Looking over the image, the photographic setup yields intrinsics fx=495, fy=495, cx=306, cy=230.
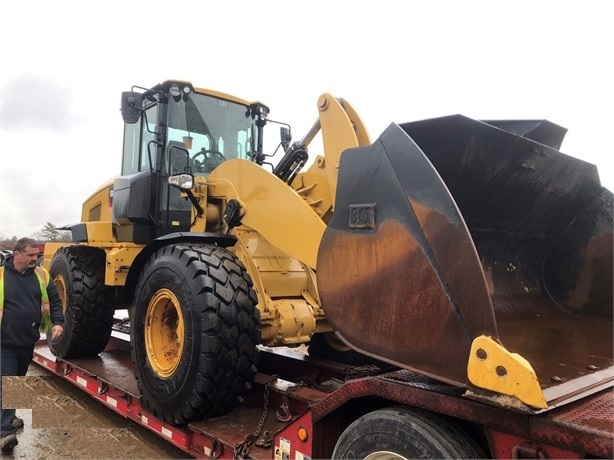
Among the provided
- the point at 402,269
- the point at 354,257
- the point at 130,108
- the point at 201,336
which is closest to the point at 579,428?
the point at 402,269

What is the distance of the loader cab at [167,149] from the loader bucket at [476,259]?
2964 mm

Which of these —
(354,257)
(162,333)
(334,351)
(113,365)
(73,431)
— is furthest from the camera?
(113,365)

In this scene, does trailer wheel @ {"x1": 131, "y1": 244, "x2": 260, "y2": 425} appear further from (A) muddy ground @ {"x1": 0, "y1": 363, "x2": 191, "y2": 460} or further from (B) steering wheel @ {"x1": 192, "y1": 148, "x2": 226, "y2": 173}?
(B) steering wheel @ {"x1": 192, "y1": 148, "x2": 226, "y2": 173}

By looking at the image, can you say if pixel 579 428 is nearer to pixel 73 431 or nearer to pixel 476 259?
pixel 476 259

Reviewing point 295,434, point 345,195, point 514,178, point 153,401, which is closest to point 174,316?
point 153,401

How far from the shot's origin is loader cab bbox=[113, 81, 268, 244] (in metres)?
5.03

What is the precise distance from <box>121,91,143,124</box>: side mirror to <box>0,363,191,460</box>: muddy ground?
2595 millimetres

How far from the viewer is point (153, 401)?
378 cm

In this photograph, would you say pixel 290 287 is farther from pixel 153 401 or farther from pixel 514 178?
pixel 514 178

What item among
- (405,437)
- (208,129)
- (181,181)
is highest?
(208,129)

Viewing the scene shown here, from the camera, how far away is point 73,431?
460 cm

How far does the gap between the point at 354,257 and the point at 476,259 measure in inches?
25.2

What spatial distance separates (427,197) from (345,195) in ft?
1.68

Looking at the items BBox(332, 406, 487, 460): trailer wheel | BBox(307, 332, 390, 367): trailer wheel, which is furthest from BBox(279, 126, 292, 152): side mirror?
BBox(332, 406, 487, 460): trailer wheel
